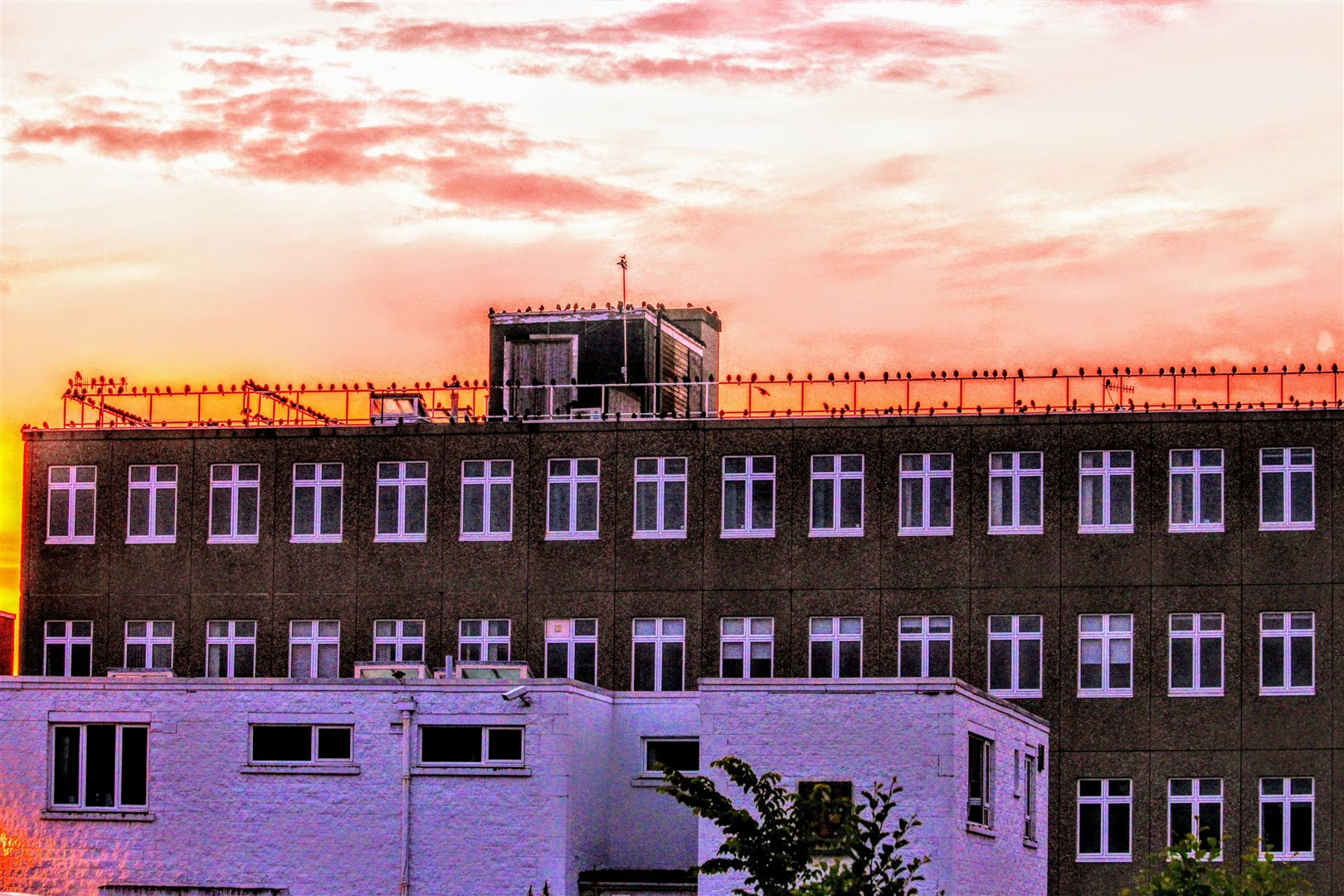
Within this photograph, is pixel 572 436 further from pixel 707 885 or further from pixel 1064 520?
pixel 707 885

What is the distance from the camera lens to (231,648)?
62812mm

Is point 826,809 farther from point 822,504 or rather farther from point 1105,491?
point 1105,491

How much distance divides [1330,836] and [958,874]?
621 inches

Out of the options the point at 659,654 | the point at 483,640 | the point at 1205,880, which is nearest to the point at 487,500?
the point at 483,640

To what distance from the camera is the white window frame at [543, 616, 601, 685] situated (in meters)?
61.1

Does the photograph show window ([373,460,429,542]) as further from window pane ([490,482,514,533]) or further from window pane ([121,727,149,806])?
A: window pane ([121,727,149,806])

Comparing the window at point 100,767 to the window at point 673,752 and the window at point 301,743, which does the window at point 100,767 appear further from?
the window at point 673,752

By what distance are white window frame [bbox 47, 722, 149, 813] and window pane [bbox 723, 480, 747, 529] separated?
16148 millimetres

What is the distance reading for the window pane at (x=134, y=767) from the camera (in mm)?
50406

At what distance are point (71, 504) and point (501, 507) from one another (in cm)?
1091

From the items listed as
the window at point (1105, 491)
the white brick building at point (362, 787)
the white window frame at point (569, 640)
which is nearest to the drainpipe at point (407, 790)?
the white brick building at point (362, 787)

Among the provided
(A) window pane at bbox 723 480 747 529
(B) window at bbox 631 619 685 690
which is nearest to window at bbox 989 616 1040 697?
(A) window pane at bbox 723 480 747 529

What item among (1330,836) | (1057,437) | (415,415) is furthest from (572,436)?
(1330,836)

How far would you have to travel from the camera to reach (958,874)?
152 feet
